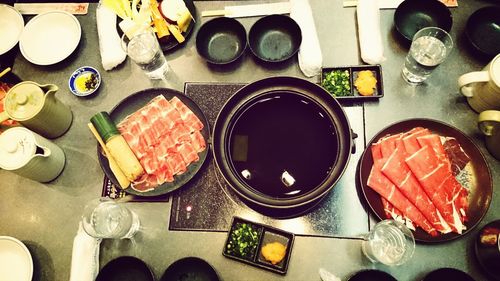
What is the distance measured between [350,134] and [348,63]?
733mm

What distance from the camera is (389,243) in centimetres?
202

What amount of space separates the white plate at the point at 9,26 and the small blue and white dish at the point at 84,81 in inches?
22.5

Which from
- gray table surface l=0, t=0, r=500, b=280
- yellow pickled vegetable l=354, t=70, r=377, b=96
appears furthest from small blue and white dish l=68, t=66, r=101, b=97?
yellow pickled vegetable l=354, t=70, r=377, b=96

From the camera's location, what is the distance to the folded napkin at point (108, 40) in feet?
8.48

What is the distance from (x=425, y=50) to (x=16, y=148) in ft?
7.90

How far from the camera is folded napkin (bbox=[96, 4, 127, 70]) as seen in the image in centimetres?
259

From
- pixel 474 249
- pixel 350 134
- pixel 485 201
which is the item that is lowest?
pixel 474 249

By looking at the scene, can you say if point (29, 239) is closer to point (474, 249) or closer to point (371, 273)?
point (371, 273)

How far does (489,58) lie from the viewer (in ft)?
7.99

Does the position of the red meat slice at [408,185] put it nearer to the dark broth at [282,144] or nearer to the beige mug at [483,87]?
the dark broth at [282,144]

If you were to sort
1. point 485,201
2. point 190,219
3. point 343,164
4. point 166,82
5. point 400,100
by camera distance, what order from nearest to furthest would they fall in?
point 343,164, point 485,201, point 190,219, point 400,100, point 166,82

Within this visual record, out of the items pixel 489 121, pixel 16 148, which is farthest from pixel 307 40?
pixel 16 148

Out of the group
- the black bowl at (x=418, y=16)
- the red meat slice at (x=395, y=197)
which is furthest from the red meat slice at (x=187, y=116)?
the black bowl at (x=418, y=16)

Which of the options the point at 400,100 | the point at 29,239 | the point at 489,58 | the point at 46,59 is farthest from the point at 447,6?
the point at 29,239
